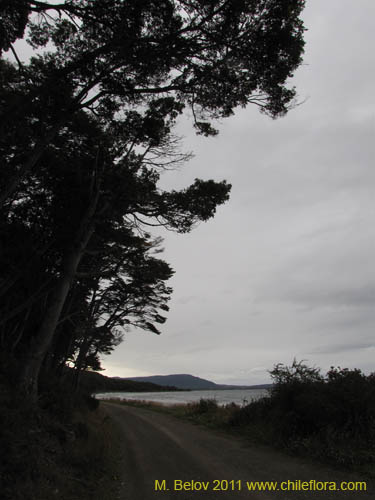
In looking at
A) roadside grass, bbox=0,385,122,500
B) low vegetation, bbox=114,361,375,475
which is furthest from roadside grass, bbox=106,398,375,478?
roadside grass, bbox=0,385,122,500

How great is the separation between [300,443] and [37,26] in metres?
12.1

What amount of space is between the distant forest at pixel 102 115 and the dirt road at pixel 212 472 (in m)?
3.52

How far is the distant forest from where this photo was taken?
646 centimetres

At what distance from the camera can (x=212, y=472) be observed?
639 cm

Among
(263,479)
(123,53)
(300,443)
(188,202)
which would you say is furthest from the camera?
(188,202)

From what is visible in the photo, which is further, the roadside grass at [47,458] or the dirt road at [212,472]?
the dirt road at [212,472]

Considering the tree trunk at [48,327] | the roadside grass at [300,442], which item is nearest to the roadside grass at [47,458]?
the tree trunk at [48,327]

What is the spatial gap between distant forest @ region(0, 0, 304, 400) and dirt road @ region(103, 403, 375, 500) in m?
3.52

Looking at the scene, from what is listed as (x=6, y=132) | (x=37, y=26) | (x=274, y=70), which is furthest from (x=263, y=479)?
(x=37, y=26)

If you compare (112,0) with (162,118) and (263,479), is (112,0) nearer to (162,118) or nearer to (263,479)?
(162,118)

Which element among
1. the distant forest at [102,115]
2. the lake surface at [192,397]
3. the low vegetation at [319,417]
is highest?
the distant forest at [102,115]

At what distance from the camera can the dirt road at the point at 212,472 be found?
17.0 ft

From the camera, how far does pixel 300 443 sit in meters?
7.98

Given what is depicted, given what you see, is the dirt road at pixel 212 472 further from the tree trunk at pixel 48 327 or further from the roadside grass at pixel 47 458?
the tree trunk at pixel 48 327
